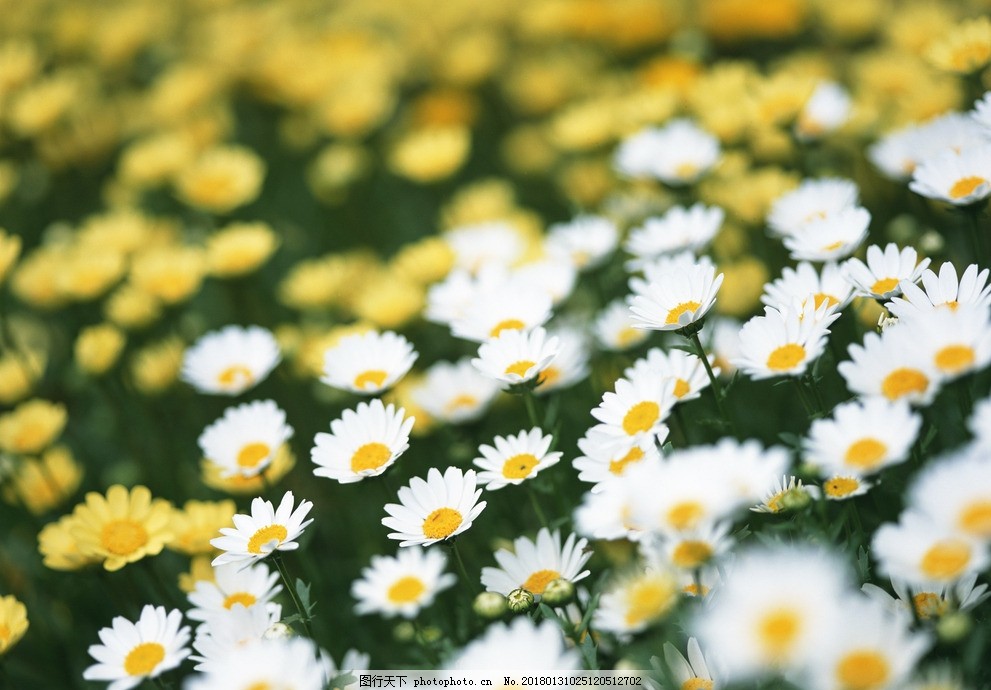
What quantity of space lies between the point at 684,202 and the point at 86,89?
3458 millimetres

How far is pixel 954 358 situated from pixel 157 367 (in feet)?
8.73

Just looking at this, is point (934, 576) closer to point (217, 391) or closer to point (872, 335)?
point (872, 335)

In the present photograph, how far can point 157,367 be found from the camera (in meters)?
3.45

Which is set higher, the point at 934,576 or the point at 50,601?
the point at 934,576

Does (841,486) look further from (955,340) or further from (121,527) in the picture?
(121,527)

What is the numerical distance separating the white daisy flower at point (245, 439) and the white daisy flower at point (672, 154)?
4.81 feet

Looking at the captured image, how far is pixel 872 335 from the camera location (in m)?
1.87

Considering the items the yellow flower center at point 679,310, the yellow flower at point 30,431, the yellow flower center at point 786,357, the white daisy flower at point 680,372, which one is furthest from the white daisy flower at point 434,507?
the yellow flower at point 30,431

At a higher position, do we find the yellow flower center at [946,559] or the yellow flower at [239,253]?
the yellow flower center at [946,559]

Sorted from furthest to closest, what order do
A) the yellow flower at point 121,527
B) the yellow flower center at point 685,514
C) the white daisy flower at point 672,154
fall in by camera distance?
the white daisy flower at point 672,154 < the yellow flower at point 121,527 < the yellow flower center at point 685,514

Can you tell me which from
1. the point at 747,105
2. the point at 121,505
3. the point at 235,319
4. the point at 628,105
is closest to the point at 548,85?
the point at 628,105

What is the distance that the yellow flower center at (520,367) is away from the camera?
88.4 inches

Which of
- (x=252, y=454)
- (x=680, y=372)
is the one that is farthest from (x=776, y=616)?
(x=252, y=454)

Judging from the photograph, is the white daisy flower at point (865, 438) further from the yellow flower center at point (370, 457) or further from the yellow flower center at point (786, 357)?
the yellow flower center at point (370, 457)
